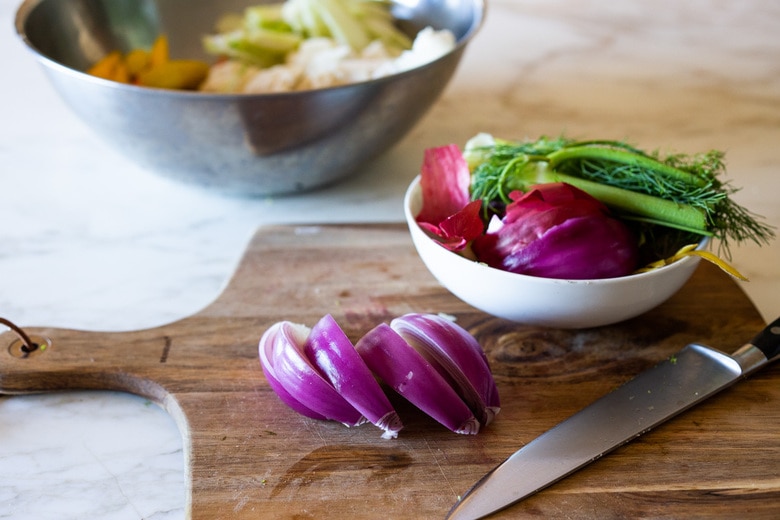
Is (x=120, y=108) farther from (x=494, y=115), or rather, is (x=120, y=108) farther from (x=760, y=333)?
(x=760, y=333)

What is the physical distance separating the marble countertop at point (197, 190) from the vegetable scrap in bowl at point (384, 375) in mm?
174

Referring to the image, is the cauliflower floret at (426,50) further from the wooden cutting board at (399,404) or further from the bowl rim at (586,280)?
the bowl rim at (586,280)

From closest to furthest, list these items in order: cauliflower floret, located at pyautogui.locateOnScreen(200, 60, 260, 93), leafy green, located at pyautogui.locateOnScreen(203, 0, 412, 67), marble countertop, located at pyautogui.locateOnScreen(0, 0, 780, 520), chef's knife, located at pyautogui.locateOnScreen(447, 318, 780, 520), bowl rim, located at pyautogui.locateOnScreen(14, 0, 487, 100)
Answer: chef's knife, located at pyautogui.locateOnScreen(447, 318, 780, 520) < marble countertop, located at pyautogui.locateOnScreen(0, 0, 780, 520) < bowl rim, located at pyautogui.locateOnScreen(14, 0, 487, 100) < cauliflower floret, located at pyautogui.locateOnScreen(200, 60, 260, 93) < leafy green, located at pyautogui.locateOnScreen(203, 0, 412, 67)

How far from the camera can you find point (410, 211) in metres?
1.04

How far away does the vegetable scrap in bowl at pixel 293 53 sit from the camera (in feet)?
4.47

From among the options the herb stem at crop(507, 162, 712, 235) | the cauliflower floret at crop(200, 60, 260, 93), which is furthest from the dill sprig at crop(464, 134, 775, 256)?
the cauliflower floret at crop(200, 60, 260, 93)

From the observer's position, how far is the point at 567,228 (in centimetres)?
91

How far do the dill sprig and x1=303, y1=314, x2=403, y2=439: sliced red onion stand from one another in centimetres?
29

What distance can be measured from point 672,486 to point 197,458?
50 cm

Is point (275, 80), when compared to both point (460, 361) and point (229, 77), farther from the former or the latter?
point (460, 361)

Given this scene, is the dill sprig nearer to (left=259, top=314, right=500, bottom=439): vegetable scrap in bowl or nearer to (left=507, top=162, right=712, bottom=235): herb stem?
(left=507, top=162, right=712, bottom=235): herb stem

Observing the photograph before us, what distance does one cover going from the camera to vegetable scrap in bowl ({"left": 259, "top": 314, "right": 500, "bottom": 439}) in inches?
32.8

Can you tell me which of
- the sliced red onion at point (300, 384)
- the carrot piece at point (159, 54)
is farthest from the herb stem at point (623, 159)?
the carrot piece at point (159, 54)

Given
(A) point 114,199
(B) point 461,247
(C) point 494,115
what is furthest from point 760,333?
(A) point 114,199
